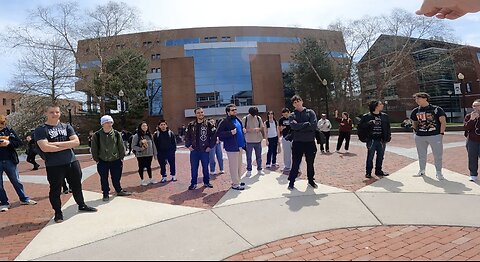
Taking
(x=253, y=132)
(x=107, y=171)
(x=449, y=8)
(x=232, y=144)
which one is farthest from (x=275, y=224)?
(x=253, y=132)

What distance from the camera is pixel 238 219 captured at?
168 inches

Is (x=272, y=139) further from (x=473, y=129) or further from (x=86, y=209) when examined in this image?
(x=86, y=209)

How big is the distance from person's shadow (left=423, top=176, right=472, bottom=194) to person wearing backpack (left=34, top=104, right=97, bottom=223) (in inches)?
243

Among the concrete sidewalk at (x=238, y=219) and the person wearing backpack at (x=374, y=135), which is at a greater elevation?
the person wearing backpack at (x=374, y=135)

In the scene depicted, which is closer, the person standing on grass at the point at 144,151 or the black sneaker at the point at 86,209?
the black sneaker at the point at 86,209

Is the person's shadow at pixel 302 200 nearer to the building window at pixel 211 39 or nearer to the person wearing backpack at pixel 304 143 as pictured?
the person wearing backpack at pixel 304 143

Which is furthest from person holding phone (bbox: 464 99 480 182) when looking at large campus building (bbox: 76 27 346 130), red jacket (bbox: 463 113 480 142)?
large campus building (bbox: 76 27 346 130)

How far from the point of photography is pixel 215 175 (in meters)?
8.10

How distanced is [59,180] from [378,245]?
4.59 meters

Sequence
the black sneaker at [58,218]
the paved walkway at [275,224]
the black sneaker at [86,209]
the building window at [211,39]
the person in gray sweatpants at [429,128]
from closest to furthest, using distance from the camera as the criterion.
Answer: the paved walkway at [275,224]
the black sneaker at [58,218]
the black sneaker at [86,209]
the person in gray sweatpants at [429,128]
the building window at [211,39]

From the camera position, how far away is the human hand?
1914 millimetres

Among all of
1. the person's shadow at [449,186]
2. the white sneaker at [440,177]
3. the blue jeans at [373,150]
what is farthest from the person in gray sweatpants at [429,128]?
the blue jeans at [373,150]

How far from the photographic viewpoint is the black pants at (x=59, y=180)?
4699mm

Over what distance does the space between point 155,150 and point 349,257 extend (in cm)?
567
